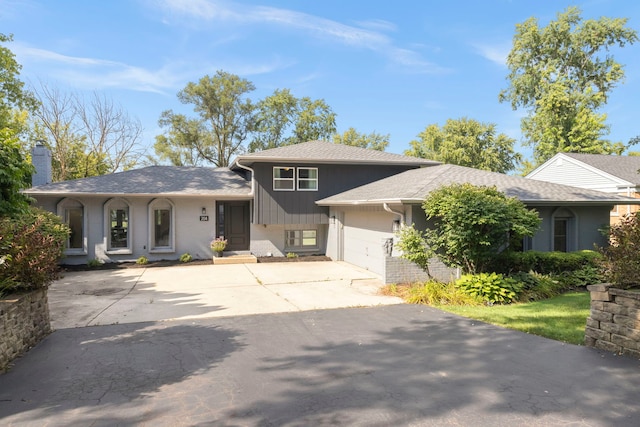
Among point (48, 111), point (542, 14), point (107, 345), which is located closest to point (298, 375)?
point (107, 345)

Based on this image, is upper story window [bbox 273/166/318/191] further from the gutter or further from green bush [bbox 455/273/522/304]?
green bush [bbox 455/273/522/304]

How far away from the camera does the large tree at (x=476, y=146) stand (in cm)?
3719

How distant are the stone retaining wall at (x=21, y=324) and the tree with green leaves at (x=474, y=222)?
27.5 feet

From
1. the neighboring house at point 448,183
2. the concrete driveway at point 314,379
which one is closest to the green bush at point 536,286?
the neighboring house at point 448,183

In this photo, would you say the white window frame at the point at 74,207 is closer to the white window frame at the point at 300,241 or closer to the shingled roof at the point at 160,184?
the shingled roof at the point at 160,184

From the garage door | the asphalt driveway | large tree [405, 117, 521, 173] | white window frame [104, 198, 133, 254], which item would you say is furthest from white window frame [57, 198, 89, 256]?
large tree [405, 117, 521, 173]

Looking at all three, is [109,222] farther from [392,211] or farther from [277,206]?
[392,211]

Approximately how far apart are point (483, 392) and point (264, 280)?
7.95 m

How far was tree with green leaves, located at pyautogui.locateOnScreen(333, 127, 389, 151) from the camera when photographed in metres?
39.7

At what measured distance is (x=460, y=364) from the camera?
478cm

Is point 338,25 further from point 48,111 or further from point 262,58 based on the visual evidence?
point 48,111

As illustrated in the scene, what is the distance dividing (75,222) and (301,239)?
881 centimetres

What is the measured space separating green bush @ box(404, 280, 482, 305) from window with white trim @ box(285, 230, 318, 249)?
7983 mm

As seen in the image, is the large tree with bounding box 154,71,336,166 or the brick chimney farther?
the large tree with bounding box 154,71,336,166
